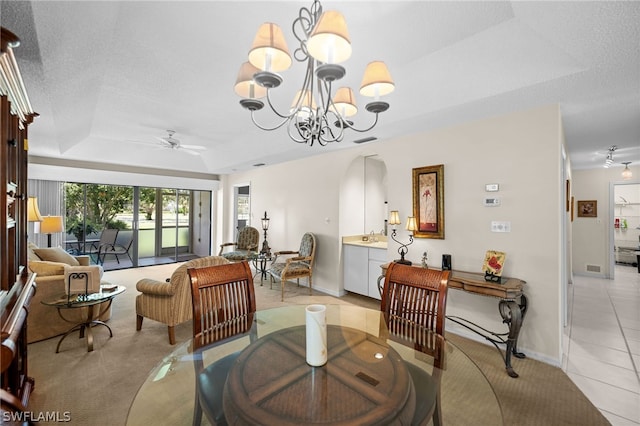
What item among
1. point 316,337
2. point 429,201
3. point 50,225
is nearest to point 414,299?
point 316,337

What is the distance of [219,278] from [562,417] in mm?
2552

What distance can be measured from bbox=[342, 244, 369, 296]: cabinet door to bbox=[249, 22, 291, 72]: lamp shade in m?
3.34

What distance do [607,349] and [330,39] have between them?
395 cm

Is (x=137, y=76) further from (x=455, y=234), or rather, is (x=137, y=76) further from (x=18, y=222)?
(x=455, y=234)

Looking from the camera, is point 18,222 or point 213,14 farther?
point 18,222

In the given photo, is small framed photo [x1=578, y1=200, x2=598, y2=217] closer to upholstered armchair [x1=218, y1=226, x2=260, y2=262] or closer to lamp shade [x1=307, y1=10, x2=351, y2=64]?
upholstered armchair [x1=218, y1=226, x2=260, y2=262]

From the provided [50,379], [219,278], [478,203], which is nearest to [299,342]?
[219,278]

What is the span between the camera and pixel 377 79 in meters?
1.57

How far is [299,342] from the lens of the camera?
5.29ft

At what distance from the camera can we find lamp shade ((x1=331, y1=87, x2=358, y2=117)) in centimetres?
195

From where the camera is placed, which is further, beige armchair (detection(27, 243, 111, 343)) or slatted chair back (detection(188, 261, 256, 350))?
beige armchair (detection(27, 243, 111, 343))

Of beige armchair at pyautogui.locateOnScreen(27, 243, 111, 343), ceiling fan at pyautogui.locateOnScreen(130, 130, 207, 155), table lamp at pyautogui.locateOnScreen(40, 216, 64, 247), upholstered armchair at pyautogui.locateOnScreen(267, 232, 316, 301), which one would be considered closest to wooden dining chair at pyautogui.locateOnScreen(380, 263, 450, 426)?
upholstered armchair at pyautogui.locateOnScreen(267, 232, 316, 301)

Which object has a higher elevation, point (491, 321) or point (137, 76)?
point (137, 76)

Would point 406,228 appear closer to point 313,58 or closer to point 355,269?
point 355,269
